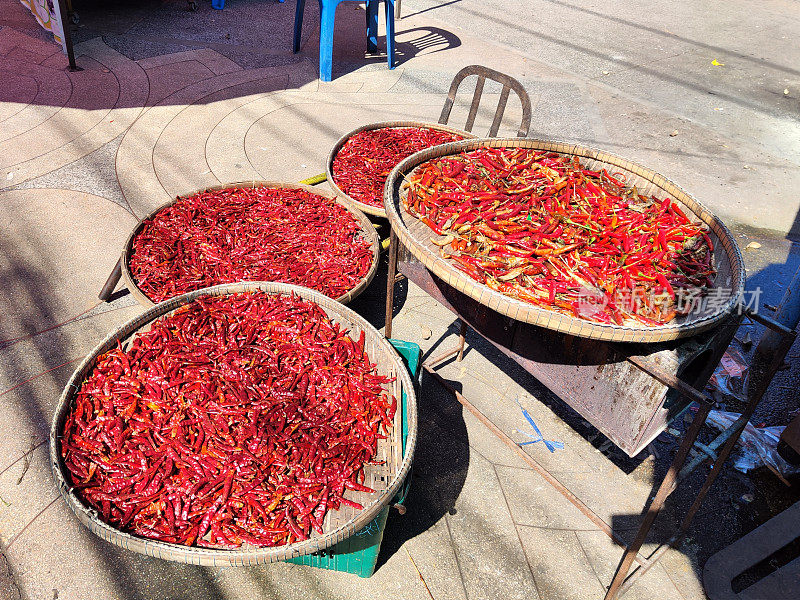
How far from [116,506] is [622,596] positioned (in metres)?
2.73

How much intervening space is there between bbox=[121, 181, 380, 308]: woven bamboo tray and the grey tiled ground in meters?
0.61

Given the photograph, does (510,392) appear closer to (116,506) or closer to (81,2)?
(116,506)

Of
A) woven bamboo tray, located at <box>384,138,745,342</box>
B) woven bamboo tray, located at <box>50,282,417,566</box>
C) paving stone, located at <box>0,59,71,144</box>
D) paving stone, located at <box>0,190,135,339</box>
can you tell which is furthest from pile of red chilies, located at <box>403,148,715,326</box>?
paving stone, located at <box>0,59,71,144</box>

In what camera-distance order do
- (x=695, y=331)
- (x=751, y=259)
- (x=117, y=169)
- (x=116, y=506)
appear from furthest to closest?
1. (x=117, y=169)
2. (x=751, y=259)
3. (x=116, y=506)
4. (x=695, y=331)

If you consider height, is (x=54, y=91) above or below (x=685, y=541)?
above

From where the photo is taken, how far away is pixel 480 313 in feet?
10.9

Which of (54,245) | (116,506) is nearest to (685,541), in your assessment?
(116,506)

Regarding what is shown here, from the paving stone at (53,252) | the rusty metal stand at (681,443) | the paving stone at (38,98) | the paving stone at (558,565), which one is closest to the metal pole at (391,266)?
the rusty metal stand at (681,443)

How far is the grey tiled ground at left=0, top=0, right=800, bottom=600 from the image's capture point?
3256 mm

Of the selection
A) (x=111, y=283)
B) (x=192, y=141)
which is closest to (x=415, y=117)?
(x=192, y=141)

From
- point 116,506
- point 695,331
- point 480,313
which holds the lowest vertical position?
→ point 116,506

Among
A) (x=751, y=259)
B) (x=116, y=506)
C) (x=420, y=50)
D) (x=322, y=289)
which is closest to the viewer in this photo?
(x=116, y=506)

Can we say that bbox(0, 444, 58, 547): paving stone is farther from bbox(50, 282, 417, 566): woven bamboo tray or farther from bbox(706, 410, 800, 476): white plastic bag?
bbox(706, 410, 800, 476): white plastic bag

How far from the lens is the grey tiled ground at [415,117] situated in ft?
10.7
